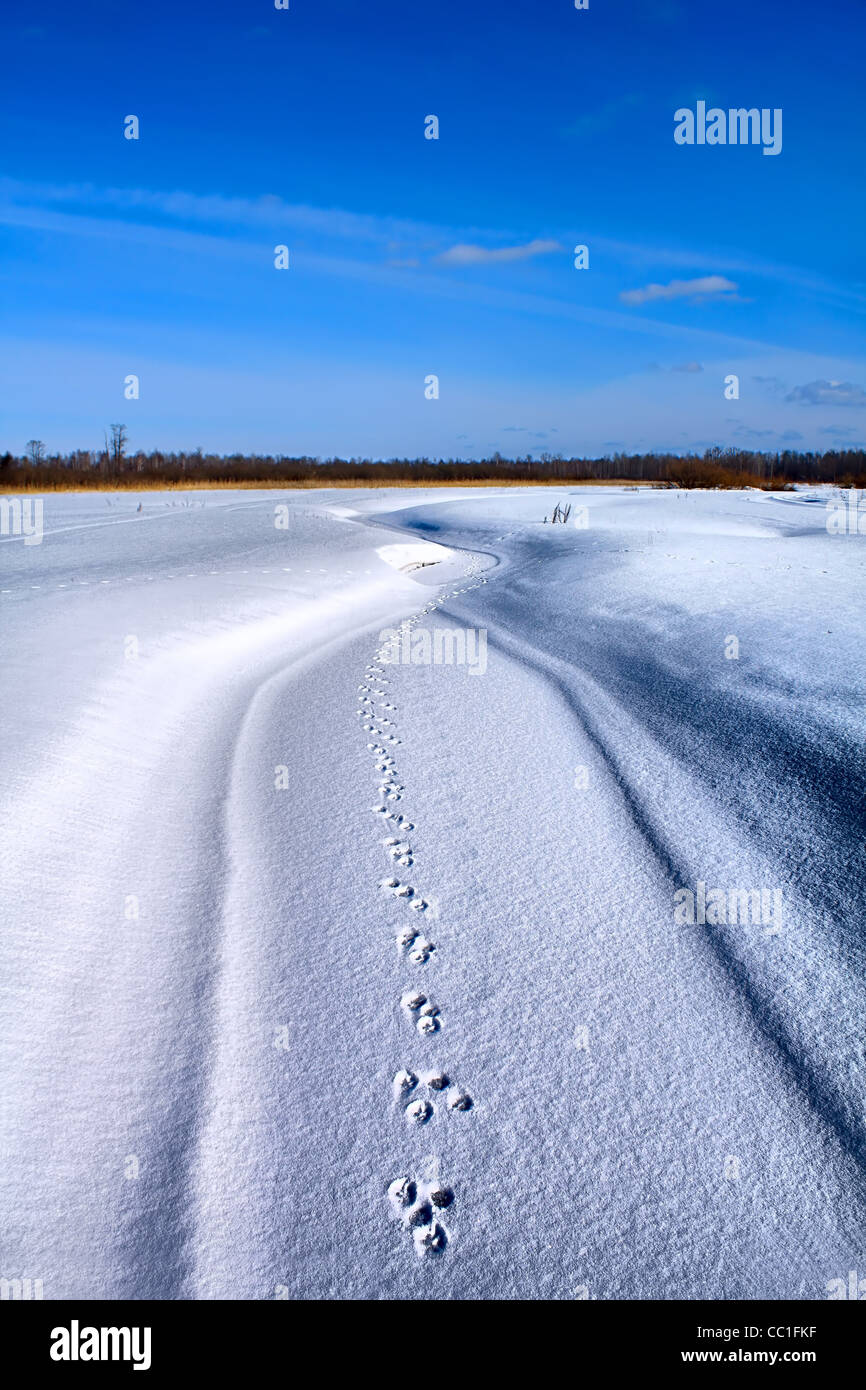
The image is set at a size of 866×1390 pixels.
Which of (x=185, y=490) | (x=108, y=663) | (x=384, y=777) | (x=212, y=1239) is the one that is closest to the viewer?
(x=212, y=1239)

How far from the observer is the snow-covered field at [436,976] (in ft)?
5.34

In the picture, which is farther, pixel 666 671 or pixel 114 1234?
pixel 666 671

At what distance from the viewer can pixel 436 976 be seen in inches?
93.6

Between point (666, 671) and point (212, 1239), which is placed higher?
point (666, 671)

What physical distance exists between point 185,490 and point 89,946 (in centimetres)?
2970

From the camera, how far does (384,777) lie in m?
3.81

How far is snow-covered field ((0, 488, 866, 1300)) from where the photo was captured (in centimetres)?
163

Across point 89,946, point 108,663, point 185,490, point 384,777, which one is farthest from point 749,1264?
point 185,490

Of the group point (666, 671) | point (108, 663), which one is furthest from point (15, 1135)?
point (666, 671)

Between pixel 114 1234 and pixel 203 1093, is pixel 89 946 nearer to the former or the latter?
pixel 203 1093

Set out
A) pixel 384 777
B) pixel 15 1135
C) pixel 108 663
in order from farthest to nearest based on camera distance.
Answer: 1. pixel 108 663
2. pixel 384 777
3. pixel 15 1135

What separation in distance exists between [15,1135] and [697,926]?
1954 millimetres

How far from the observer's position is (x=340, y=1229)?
1.63 meters
